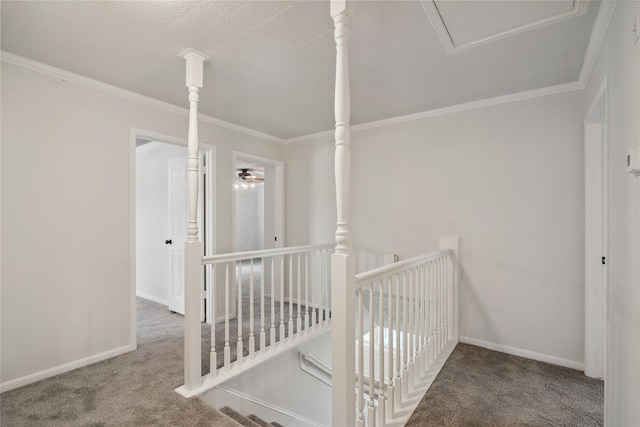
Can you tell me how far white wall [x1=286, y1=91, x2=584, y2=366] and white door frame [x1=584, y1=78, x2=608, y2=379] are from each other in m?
0.13

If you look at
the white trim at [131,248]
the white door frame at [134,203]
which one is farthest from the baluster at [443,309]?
the white trim at [131,248]

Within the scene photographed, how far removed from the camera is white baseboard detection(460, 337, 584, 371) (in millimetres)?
2625

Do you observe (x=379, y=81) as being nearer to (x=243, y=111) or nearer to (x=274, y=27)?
(x=274, y=27)

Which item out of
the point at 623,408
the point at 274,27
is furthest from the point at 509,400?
the point at 274,27

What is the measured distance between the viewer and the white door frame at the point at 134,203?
2.84 metres

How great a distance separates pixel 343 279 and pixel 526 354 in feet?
7.99

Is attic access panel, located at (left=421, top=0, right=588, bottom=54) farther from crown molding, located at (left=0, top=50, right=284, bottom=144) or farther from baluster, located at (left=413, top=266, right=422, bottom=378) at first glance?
crown molding, located at (left=0, top=50, right=284, bottom=144)

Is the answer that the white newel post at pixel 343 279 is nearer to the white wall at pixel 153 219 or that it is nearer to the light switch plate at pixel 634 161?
the light switch plate at pixel 634 161

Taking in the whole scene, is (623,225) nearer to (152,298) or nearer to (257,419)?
(257,419)

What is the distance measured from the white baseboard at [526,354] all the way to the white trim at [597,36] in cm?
232

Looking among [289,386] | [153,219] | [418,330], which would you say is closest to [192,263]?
[289,386]

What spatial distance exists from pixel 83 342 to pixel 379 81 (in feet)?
10.7

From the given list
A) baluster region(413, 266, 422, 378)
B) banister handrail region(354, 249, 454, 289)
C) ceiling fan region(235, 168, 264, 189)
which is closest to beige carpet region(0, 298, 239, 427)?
banister handrail region(354, 249, 454, 289)

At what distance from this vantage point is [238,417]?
2107mm
